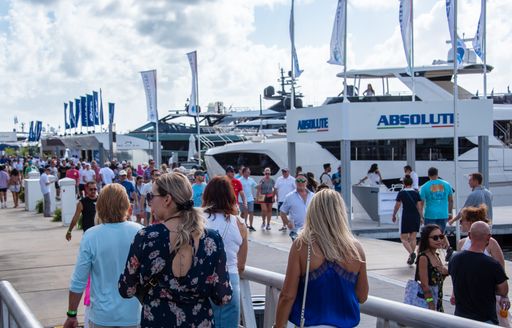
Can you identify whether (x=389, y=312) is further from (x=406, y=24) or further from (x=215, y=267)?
(x=406, y=24)

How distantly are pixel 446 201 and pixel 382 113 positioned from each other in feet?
17.4

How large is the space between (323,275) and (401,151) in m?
22.6

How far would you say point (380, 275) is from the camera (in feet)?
37.7

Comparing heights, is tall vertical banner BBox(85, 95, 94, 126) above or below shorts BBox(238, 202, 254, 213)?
above

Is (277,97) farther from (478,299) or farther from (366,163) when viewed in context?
(478,299)

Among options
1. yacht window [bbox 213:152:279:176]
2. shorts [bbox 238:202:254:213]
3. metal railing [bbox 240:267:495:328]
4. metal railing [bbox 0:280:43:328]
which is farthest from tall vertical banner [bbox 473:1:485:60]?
metal railing [bbox 0:280:43:328]

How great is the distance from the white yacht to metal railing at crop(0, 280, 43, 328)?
2047 cm

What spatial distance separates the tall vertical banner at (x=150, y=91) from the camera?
31.9 metres

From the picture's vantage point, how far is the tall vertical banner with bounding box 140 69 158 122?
31.9 m

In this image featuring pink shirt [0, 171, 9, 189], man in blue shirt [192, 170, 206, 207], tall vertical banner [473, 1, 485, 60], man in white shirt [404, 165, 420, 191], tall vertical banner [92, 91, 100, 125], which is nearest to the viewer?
man in blue shirt [192, 170, 206, 207]

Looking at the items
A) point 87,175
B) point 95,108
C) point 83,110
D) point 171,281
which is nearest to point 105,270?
point 171,281

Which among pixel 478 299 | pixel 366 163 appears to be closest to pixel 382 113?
pixel 366 163

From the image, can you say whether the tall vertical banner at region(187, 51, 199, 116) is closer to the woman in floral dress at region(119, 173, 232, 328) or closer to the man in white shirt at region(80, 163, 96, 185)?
the man in white shirt at region(80, 163, 96, 185)

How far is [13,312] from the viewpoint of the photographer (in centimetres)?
461
